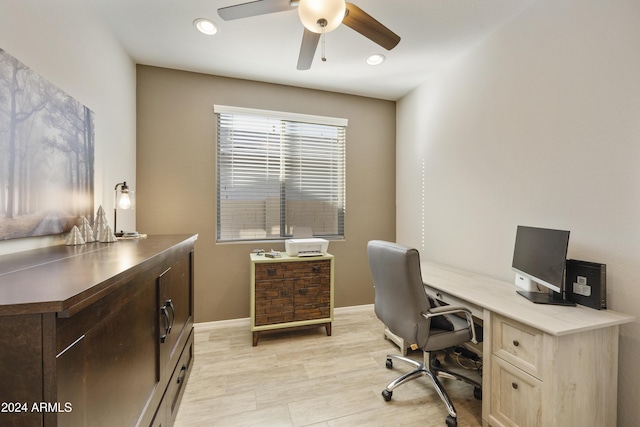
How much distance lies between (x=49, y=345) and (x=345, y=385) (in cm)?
187

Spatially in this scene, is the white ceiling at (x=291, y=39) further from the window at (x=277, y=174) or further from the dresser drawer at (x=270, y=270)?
the dresser drawer at (x=270, y=270)

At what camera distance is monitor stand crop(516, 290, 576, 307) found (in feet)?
4.99

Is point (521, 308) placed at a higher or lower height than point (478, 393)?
higher

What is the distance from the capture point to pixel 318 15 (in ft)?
4.20

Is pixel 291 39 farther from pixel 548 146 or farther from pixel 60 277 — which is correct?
pixel 60 277

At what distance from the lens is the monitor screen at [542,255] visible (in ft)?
4.79

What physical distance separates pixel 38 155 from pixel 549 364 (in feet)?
8.51

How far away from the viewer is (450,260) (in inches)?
103

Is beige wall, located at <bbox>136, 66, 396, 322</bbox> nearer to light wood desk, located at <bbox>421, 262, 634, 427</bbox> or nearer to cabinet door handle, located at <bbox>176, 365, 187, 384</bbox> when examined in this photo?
cabinet door handle, located at <bbox>176, 365, 187, 384</bbox>

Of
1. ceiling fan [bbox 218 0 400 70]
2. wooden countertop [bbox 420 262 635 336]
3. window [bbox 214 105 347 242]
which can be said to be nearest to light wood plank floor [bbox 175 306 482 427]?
wooden countertop [bbox 420 262 635 336]

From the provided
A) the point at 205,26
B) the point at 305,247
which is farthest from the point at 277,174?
the point at 205,26

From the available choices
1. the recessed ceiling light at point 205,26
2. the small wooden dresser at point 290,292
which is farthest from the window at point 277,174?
the recessed ceiling light at point 205,26

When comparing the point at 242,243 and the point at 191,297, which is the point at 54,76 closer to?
the point at 191,297

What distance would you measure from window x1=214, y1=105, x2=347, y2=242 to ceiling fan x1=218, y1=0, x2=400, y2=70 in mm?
1353
